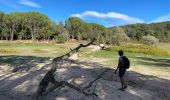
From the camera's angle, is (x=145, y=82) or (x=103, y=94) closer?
(x=103, y=94)

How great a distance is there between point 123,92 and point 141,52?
143 feet

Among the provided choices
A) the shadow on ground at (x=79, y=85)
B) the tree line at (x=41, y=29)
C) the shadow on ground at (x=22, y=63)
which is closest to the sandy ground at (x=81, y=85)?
the shadow on ground at (x=79, y=85)

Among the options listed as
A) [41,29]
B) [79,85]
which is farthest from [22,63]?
[41,29]

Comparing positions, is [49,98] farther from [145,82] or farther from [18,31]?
[18,31]

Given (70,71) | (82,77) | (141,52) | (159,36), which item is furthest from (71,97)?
(159,36)

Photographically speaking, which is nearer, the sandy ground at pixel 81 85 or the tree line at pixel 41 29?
the sandy ground at pixel 81 85

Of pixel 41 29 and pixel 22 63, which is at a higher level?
pixel 41 29

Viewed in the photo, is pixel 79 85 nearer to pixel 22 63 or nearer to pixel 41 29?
pixel 22 63

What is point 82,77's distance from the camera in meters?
19.0

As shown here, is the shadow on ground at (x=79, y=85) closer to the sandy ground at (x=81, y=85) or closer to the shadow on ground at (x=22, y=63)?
the sandy ground at (x=81, y=85)

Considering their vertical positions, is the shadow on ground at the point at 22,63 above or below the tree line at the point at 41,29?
below

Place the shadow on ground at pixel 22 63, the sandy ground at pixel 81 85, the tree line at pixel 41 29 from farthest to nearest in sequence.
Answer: the tree line at pixel 41 29
the shadow on ground at pixel 22 63
the sandy ground at pixel 81 85

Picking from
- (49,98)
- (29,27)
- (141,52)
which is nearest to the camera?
(49,98)

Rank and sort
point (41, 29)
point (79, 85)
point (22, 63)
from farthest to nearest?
point (41, 29), point (22, 63), point (79, 85)
